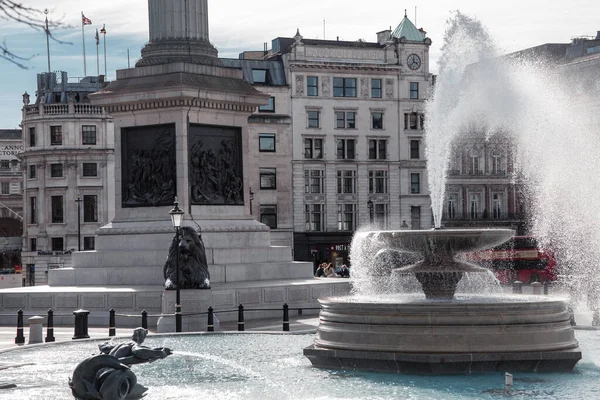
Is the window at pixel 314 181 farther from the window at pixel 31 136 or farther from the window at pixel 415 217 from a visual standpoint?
the window at pixel 31 136

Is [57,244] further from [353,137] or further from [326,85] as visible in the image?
[353,137]

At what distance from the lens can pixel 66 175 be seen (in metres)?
90.2

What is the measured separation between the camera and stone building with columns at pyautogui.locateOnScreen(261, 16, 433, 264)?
90.4 m

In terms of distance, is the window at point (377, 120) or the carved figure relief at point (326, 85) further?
the window at point (377, 120)

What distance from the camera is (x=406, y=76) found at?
93.7 m

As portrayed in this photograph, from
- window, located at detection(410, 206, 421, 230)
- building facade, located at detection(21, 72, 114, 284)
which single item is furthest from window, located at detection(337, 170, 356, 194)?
building facade, located at detection(21, 72, 114, 284)

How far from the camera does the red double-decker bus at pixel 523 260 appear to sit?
2448 inches

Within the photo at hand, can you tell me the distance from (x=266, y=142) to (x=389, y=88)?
10917 millimetres

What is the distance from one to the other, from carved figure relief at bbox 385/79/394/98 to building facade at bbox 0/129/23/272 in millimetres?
34705

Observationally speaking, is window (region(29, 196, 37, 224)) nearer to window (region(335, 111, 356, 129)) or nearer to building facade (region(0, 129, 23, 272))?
building facade (region(0, 129, 23, 272))

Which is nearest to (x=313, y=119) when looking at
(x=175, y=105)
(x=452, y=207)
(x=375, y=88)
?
(x=375, y=88)

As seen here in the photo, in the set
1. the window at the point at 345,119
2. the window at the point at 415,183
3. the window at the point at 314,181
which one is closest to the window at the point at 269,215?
the window at the point at 314,181

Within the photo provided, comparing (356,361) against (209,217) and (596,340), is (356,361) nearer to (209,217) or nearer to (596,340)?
(596,340)

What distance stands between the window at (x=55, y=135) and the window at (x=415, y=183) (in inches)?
1056
